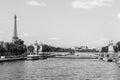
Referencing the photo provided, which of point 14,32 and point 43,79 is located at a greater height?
point 14,32

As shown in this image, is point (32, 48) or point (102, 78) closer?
point (102, 78)

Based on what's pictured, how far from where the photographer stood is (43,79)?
45125 millimetres

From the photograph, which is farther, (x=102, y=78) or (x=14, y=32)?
(x=14, y=32)

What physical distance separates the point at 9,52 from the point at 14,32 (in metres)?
34.8

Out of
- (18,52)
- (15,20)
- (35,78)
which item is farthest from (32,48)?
(35,78)

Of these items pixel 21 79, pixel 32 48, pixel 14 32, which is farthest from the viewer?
pixel 32 48

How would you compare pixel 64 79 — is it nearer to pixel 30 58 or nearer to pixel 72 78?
pixel 72 78

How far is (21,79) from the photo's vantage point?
44.7m

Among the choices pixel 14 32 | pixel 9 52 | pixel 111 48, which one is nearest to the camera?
pixel 9 52

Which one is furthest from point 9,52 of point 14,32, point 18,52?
point 14,32

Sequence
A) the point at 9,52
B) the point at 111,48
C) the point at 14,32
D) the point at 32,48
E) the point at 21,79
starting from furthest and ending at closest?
the point at 32,48
the point at 111,48
the point at 14,32
the point at 9,52
the point at 21,79

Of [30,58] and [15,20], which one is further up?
[15,20]

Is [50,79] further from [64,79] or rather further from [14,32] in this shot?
[14,32]

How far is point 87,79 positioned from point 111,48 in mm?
122437
